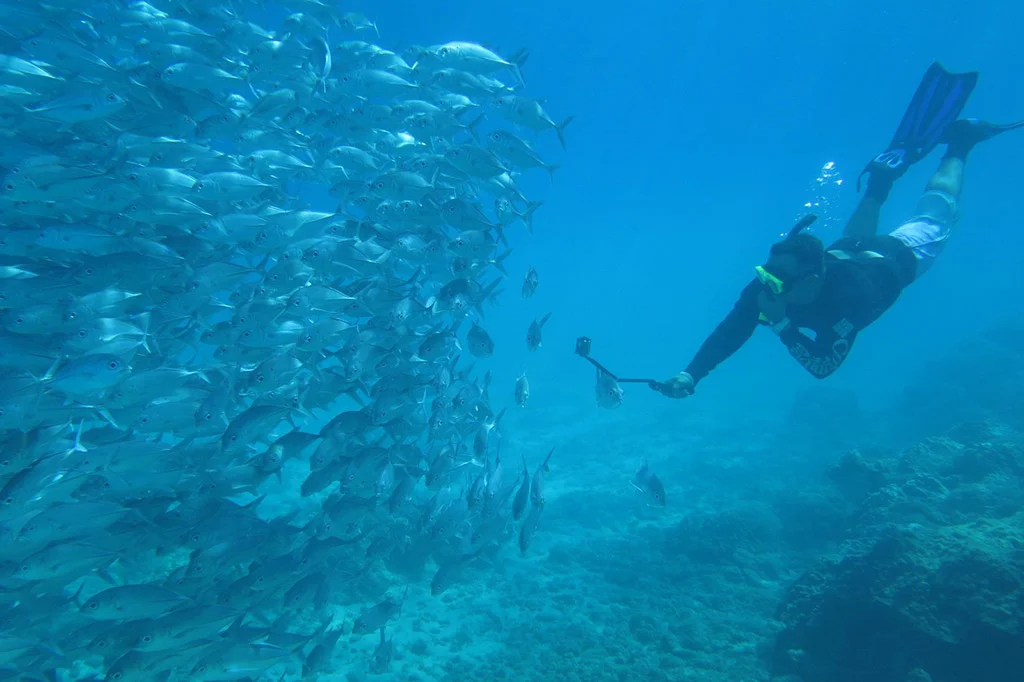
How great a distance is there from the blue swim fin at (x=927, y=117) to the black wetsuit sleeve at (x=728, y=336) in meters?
3.21

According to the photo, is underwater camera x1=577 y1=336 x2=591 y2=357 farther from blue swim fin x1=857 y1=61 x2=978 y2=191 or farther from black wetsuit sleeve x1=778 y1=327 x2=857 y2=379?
blue swim fin x1=857 y1=61 x2=978 y2=191

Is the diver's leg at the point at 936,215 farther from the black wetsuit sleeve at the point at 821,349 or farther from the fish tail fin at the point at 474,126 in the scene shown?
the fish tail fin at the point at 474,126

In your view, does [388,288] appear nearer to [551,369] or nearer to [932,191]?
[932,191]

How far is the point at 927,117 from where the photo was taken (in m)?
Result: 6.96

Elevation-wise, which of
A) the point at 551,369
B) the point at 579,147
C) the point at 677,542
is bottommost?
the point at 677,542

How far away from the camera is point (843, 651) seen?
591 centimetres

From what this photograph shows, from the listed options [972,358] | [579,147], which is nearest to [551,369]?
[579,147]

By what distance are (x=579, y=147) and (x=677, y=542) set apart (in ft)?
159

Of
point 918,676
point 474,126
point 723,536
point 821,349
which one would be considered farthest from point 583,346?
point 723,536

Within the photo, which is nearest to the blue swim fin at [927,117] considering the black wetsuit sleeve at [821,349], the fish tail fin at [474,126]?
the black wetsuit sleeve at [821,349]

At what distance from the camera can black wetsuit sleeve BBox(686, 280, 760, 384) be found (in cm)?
546

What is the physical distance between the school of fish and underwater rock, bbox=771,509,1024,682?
403cm

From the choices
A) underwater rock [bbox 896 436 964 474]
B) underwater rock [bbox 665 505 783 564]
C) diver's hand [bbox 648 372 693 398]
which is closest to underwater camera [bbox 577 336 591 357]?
diver's hand [bbox 648 372 693 398]

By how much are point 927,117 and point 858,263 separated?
159 inches
